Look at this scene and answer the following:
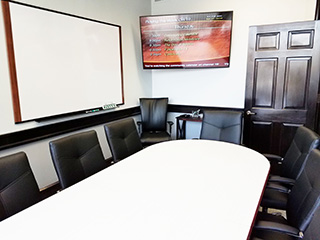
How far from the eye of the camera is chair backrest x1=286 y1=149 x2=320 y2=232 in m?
1.21

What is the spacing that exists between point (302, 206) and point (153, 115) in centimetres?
280

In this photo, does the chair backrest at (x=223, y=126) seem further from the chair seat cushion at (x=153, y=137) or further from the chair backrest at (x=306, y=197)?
the chair backrest at (x=306, y=197)

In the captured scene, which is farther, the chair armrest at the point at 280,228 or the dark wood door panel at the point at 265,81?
the dark wood door panel at the point at 265,81

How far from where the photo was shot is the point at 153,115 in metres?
3.91

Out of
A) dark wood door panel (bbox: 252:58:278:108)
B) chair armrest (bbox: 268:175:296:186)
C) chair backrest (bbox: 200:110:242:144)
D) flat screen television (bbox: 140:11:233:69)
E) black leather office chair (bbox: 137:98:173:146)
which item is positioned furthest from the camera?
black leather office chair (bbox: 137:98:173:146)

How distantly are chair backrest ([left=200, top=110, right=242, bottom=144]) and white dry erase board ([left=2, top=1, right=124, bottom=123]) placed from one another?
1471mm

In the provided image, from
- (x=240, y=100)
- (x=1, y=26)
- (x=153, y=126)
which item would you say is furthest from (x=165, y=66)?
(x=1, y=26)

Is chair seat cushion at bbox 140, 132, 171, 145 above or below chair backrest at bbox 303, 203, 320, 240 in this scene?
below

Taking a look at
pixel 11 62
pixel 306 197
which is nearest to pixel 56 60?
pixel 11 62

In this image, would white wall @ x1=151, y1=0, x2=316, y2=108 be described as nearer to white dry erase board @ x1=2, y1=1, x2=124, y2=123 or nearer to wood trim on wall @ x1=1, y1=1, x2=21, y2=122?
white dry erase board @ x1=2, y1=1, x2=124, y2=123

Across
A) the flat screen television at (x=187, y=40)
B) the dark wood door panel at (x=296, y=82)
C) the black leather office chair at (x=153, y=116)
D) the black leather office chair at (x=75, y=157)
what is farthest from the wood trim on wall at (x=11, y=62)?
the dark wood door panel at (x=296, y=82)

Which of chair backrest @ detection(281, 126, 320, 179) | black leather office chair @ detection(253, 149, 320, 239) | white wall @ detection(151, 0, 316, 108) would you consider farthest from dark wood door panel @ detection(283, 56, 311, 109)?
black leather office chair @ detection(253, 149, 320, 239)

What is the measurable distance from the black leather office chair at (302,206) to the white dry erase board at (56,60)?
7.58 ft

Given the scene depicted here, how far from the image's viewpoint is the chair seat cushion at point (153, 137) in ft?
11.1
